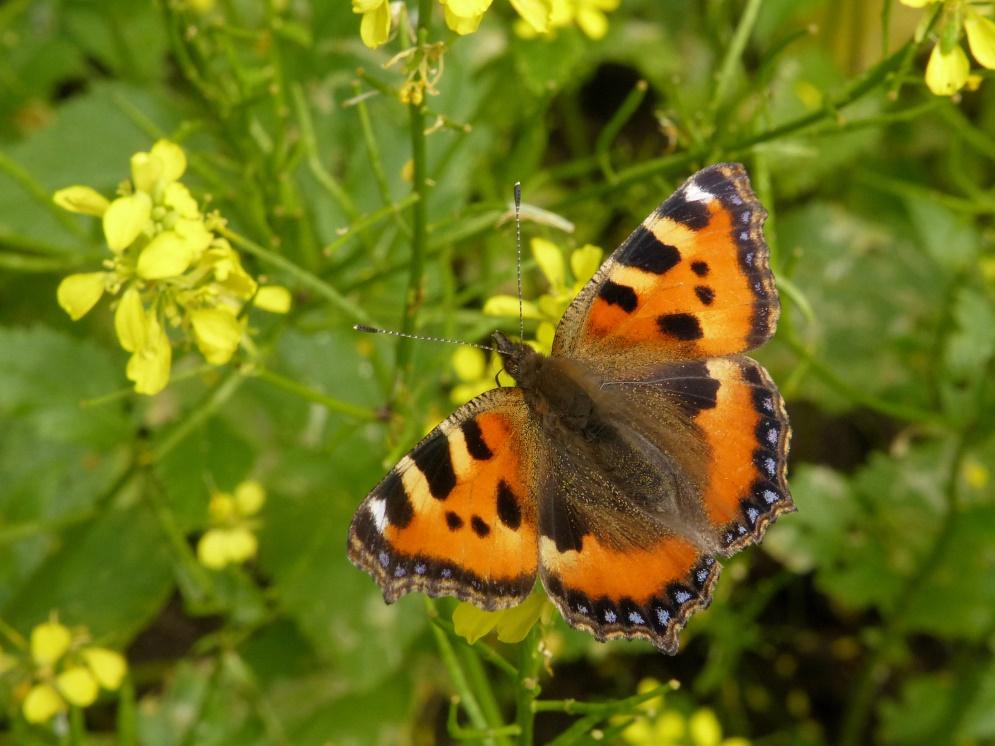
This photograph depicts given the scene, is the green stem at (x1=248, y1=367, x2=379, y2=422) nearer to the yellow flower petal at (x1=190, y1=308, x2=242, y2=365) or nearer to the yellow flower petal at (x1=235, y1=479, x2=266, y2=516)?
the yellow flower petal at (x1=190, y1=308, x2=242, y2=365)

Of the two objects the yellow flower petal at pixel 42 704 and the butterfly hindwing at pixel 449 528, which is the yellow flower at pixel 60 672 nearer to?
the yellow flower petal at pixel 42 704

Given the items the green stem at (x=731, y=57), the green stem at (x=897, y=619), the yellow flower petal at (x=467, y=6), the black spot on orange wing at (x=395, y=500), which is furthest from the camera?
the green stem at (x=897, y=619)

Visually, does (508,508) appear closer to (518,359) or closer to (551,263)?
(518,359)

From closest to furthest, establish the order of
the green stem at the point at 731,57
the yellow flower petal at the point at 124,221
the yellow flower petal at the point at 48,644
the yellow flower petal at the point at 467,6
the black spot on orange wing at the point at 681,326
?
the yellow flower petal at the point at 467,6 < the yellow flower petal at the point at 124,221 < the black spot on orange wing at the point at 681,326 < the green stem at the point at 731,57 < the yellow flower petal at the point at 48,644

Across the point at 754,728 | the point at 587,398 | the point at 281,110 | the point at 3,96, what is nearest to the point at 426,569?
the point at 587,398

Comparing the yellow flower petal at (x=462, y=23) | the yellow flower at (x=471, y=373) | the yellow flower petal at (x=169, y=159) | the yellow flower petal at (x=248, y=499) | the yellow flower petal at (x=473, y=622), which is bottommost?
the yellow flower petal at (x=248, y=499)

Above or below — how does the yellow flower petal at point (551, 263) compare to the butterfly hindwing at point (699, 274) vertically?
below

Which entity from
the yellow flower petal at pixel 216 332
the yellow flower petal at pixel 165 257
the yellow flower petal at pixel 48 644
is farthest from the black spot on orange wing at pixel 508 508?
the yellow flower petal at pixel 48 644
